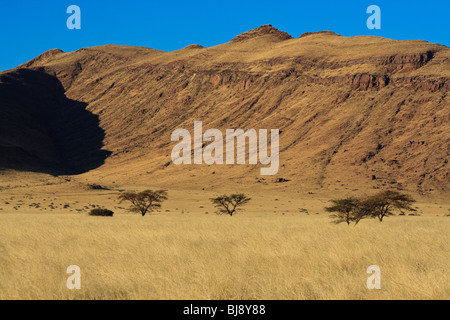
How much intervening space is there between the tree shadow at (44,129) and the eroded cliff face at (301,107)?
4793 mm

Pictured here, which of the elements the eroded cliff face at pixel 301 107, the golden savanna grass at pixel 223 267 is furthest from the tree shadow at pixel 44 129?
the golden savanna grass at pixel 223 267

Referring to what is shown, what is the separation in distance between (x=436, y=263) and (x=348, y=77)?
360 feet

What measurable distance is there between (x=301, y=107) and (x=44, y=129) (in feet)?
266

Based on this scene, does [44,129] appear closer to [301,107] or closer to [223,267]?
[301,107]

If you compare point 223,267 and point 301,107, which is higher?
point 301,107

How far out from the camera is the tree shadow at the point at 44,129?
374ft

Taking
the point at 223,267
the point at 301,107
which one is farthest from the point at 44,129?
the point at 223,267

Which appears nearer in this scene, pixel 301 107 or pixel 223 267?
pixel 223 267

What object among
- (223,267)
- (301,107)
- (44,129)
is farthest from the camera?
(44,129)

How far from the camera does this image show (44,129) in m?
138

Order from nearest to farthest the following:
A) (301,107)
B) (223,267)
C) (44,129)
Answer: (223,267), (301,107), (44,129)

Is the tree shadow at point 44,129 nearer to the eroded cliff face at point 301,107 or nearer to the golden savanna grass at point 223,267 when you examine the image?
the eroded cliff face at point 301,107

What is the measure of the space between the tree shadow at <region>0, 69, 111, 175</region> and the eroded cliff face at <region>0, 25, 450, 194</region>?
4793 millimetres
